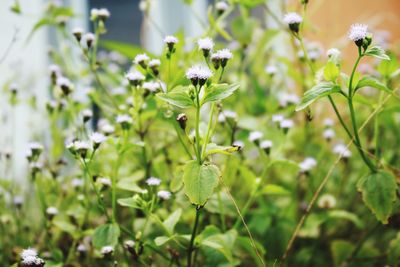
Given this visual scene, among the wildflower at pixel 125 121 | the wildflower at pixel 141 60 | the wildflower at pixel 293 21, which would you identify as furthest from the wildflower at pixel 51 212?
the wildflower at pixel 293 21

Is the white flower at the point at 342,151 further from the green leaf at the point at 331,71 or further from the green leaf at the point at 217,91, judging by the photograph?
the green leaf at the point at 217,91

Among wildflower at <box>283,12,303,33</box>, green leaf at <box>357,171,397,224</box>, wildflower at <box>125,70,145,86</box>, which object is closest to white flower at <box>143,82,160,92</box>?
wildflower at <box>125,70,145,86</box>

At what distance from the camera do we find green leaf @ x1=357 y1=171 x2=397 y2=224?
70cm

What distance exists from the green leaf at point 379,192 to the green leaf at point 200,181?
272 millimetres

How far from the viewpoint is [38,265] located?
64cm

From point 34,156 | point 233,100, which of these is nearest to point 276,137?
point 233,100

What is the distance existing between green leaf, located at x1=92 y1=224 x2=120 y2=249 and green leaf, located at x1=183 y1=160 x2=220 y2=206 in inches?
7.4

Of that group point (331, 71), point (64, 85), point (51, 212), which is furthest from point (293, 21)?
point (51, 212)

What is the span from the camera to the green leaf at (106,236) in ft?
2.36

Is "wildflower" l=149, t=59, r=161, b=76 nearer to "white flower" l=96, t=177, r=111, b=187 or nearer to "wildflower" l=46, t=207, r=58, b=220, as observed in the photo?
"white flower" l=96, t=177, r=111, b=187

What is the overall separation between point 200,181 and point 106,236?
0.22 meters

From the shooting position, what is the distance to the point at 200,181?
0.62 metres

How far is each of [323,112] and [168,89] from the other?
0.84 m

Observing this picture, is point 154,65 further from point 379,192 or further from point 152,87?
point 379,192
